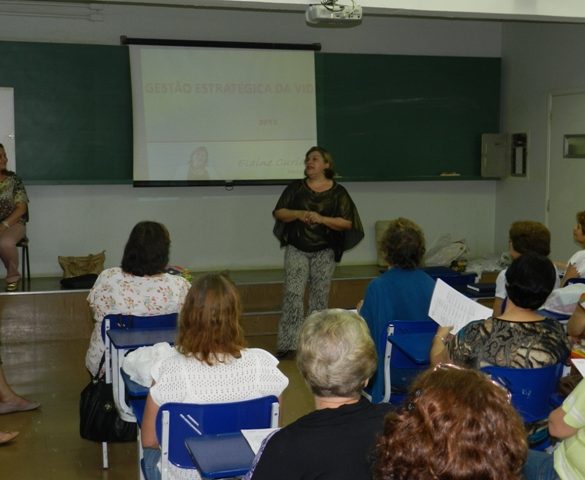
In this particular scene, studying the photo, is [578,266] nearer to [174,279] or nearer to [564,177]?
[174,279]

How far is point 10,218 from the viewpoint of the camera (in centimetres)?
684

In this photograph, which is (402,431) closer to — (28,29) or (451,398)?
(451,398)

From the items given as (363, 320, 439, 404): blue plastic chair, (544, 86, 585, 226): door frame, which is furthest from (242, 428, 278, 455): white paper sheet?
(544, 86, 585, 226): door frame

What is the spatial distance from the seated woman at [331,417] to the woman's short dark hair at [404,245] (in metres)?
1.85

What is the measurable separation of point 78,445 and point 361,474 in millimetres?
2973

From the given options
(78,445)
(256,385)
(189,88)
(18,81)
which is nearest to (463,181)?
(189,88)

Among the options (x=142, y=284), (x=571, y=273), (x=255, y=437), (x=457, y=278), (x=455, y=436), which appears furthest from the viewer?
(x=457, y=278)

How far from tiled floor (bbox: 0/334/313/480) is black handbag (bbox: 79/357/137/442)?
209 mm

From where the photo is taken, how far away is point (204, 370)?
2.77m

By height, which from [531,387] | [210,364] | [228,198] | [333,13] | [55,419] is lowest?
[55,419]

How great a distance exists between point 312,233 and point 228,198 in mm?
2222

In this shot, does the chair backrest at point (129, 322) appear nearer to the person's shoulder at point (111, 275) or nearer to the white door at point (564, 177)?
the person's shoulder at point (111, 275)

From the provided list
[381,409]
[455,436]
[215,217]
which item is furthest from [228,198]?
[455,436]

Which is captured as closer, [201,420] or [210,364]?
[201,420]
